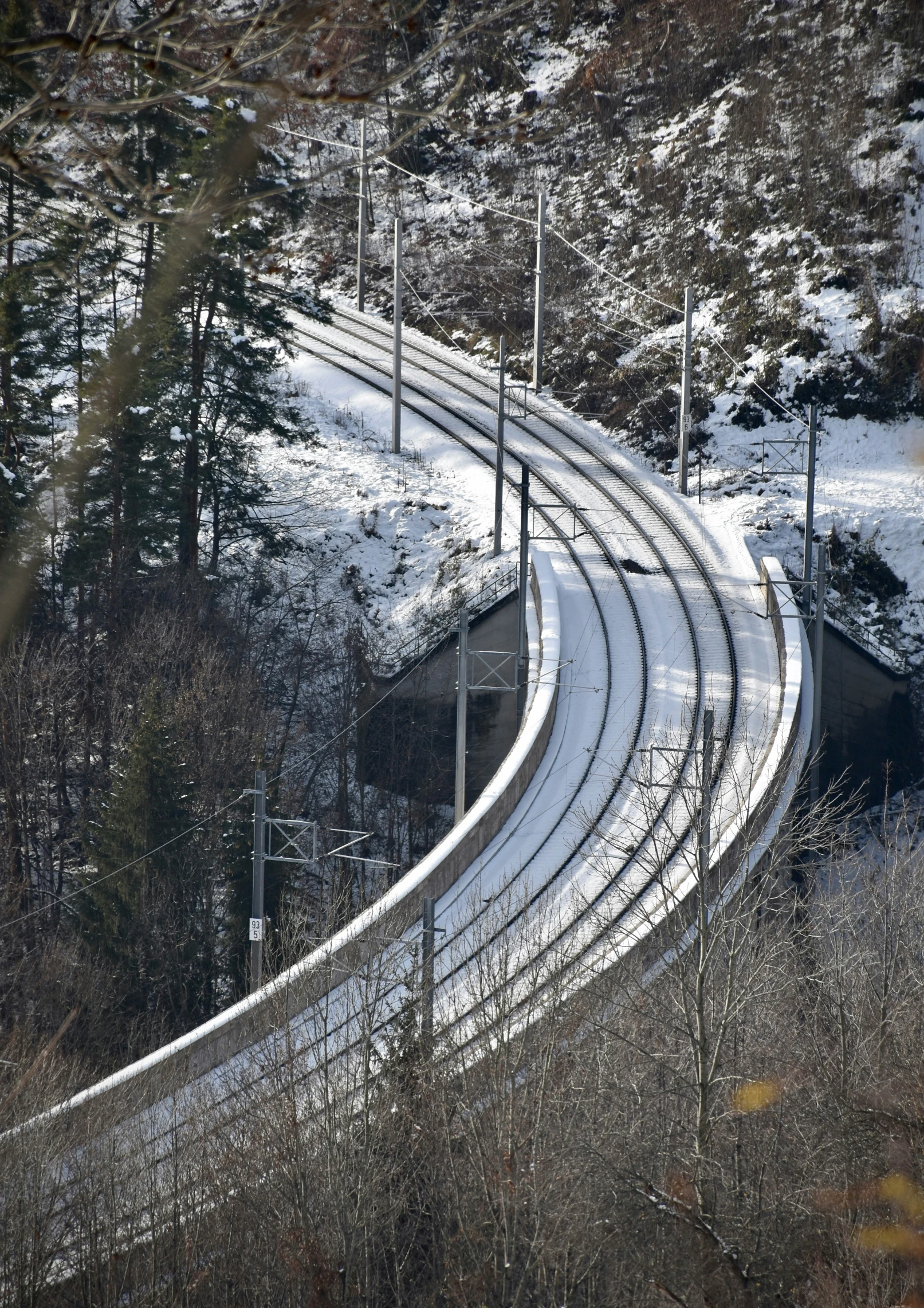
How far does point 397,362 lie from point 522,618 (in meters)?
12.5

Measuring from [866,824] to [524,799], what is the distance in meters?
A: 10.1

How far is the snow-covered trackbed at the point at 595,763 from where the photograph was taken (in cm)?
1625

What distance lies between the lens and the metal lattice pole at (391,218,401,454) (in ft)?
120

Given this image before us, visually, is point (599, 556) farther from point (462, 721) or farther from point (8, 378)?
point (8, 378)

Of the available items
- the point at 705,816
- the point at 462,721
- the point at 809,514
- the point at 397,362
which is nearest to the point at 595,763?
the point at 462,721

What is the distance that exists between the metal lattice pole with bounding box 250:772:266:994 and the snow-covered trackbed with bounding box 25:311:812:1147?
1.31 meters

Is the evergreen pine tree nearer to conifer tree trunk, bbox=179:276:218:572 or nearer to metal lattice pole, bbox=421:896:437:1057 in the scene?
conifer tree trunk, bbox=179:276:218:572

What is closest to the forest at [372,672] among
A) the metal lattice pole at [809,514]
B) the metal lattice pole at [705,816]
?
the metal lattice pole at [705,816]

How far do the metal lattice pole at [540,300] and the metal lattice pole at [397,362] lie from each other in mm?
4751

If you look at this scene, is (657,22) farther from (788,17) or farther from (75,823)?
(75,823)

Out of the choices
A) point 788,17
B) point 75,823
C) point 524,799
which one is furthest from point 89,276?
point 788,17

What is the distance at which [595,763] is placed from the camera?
81.3 feet

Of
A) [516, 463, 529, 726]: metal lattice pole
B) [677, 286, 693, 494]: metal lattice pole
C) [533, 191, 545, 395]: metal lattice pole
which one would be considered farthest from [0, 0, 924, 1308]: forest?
[516, 463, 529, 726]: metal lattice pole

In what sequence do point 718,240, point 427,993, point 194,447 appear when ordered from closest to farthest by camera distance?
1. point 427,993
2. point 194,447
3. point 718,240
